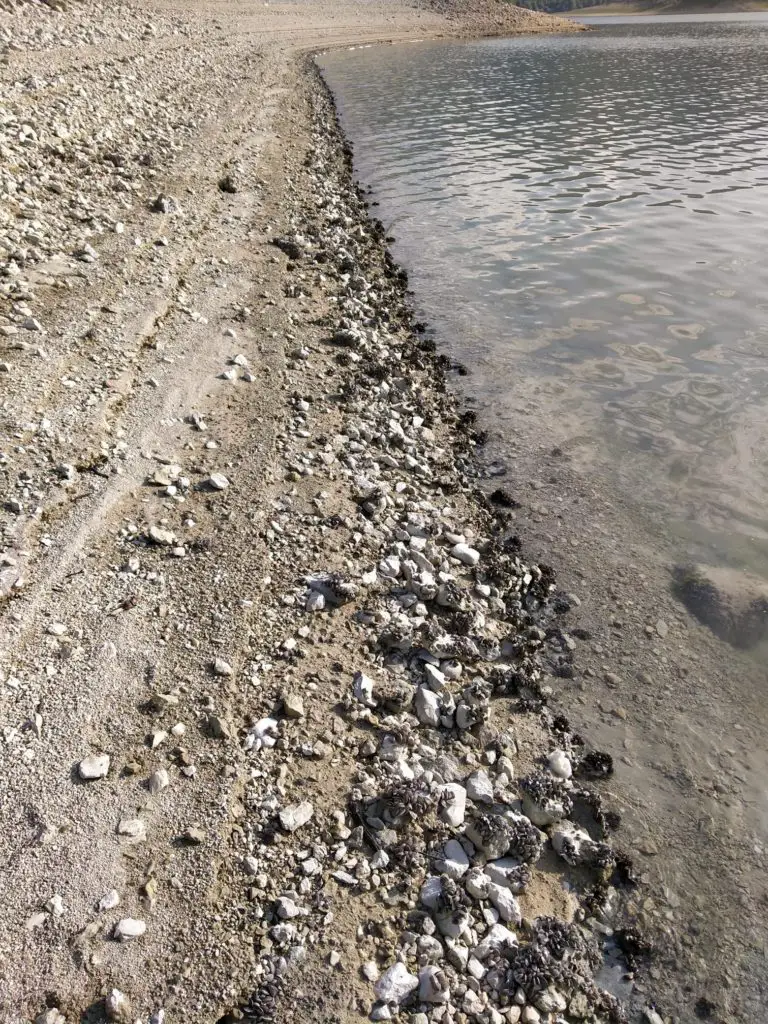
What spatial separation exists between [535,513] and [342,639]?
4.05 metres

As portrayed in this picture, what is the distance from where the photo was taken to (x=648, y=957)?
16.5 ft

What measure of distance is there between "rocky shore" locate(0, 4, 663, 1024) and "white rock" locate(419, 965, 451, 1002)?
0.02 metres

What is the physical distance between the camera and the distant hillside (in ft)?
467

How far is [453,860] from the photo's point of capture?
517cm

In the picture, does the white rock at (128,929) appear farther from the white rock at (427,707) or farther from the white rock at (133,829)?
the white rock at (427,707)

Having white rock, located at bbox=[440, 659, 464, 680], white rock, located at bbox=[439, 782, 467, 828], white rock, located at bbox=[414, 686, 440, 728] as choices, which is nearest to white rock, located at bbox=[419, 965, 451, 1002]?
white rock, located at bbox=[439, 782, 467, 828]

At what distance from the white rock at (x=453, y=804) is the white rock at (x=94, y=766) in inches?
107

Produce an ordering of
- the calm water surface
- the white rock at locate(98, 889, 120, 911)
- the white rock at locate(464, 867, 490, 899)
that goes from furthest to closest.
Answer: the calm water surface < the white rock at locate(464, 867, 490, 899) < the white rock at locate(98, 889, 120, 911)

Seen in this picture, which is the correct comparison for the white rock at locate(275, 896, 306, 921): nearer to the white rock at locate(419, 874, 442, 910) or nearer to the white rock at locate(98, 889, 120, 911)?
the white rock at locate(419, 874, 442, 910)

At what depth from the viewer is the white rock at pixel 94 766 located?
204 inches

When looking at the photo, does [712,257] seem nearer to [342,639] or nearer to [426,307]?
[426,307]

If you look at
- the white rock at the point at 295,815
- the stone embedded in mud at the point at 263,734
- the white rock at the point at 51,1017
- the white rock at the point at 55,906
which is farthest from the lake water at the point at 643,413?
the white rock at the point at 55,906

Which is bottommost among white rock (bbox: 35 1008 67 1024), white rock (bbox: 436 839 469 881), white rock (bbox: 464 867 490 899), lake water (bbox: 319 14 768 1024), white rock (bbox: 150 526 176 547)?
lake water (bbox: 319 14 768 1024)

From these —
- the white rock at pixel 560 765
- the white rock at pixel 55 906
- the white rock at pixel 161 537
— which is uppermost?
the white rock at pixel 161 537
